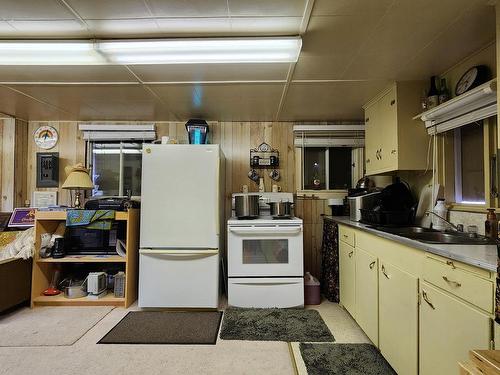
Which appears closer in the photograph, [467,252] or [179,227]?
[467,252]

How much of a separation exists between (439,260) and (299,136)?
8.29 ft

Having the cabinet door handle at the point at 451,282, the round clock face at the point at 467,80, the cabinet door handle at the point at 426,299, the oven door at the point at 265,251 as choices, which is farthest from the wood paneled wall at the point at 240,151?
the cabinet door handle at the point at 451,282

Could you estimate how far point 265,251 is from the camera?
281cm

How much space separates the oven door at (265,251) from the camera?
2.78 m

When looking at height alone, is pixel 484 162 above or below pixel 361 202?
above

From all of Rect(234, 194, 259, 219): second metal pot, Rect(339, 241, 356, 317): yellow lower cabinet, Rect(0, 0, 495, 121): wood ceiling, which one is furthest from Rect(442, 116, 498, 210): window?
Rect(234, 194, 259, 219): second metal pot

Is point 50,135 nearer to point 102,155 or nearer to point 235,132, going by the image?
point 102,155

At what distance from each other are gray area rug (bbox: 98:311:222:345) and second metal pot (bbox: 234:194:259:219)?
984 mm

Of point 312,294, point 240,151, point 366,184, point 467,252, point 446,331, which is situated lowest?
point 312,294

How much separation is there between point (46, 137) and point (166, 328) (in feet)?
9.30

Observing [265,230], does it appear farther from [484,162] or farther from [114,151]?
[114,151]

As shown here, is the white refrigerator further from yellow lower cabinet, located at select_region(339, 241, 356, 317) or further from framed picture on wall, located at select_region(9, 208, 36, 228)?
framed picture on wall, located at select_region(9, 208, 36, 228)

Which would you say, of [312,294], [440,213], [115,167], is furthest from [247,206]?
[115,167]

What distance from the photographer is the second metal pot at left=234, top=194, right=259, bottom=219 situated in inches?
123
